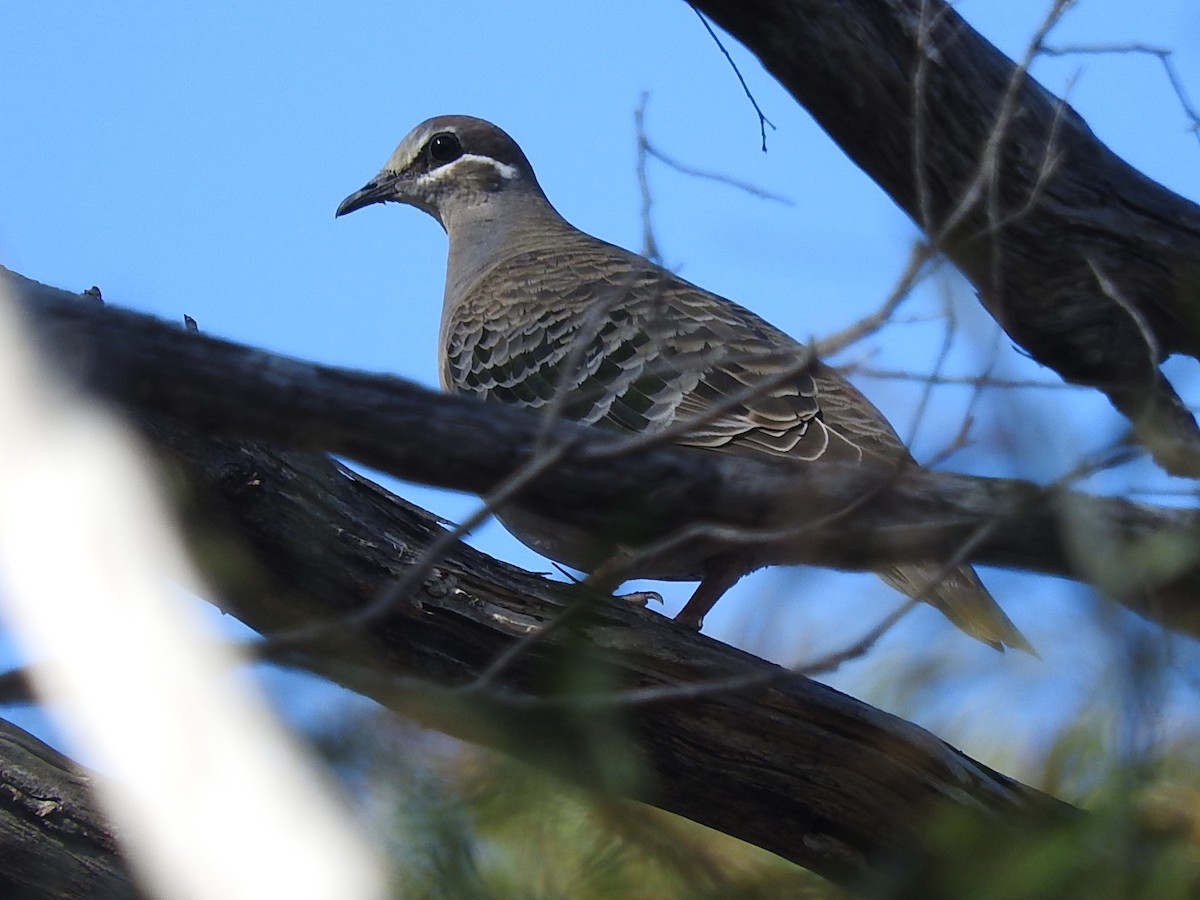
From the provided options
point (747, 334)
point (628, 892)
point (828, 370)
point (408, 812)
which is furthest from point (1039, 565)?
point (747, 334)

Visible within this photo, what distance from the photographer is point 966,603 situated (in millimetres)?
3125

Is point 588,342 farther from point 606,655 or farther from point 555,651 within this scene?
point 555,651

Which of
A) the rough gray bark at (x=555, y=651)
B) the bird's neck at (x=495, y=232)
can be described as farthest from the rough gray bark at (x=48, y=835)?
the bird's neck at (x=495, y=232)

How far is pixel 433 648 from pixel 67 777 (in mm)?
971

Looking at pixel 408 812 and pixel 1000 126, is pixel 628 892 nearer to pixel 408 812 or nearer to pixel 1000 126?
pixel 408 812

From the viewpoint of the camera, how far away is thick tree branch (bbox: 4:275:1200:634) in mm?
1988

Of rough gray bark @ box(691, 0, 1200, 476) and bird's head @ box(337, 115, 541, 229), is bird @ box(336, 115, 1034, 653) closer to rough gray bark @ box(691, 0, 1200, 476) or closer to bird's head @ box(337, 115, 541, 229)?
bird's head @ box(337, 115, 541, 229)

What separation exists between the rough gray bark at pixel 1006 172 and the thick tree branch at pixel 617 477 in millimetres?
1652

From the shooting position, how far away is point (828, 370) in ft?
7.57

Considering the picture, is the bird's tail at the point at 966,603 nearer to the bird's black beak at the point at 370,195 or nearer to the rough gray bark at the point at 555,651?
the rough gray bark at the point at 555,651

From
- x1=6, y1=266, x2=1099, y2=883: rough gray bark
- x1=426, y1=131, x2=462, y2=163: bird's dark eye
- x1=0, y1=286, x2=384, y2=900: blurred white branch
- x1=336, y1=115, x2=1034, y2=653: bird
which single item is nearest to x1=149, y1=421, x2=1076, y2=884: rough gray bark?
x1=6, y1=266, x2=1099, y2=883: rough gray bark

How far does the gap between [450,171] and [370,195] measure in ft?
1.39

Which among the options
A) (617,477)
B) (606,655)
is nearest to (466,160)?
(606,655)

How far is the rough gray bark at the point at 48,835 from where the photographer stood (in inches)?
140
